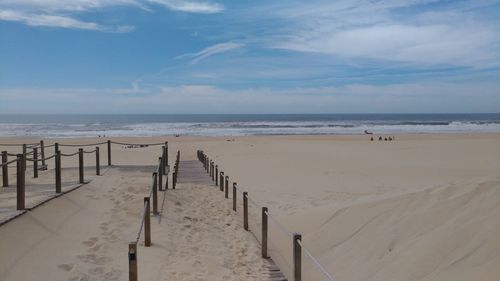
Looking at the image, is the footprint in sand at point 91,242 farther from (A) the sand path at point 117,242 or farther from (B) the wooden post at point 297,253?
(B) the wooden post at point 297,253

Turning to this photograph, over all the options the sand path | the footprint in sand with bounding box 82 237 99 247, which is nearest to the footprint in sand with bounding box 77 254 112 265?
the sand path

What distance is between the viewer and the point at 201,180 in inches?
687

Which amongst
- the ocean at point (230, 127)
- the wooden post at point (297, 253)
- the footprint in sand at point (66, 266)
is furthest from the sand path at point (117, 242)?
the ocean at point (230, 127)

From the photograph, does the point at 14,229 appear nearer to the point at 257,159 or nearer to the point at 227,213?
the point at 227,213

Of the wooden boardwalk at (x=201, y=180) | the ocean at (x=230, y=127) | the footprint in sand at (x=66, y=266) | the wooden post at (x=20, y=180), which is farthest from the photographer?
the ocean at (x=230, y=127)

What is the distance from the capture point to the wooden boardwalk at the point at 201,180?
23.7 feet

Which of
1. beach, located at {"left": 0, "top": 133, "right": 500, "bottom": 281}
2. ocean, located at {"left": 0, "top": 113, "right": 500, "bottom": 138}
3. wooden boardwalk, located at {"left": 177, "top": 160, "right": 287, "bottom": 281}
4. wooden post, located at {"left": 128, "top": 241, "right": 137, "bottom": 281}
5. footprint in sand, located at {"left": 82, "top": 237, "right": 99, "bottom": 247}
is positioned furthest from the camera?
ocean, located at {"left": 0, "top": 113, "right": 500, "bottom": 138}

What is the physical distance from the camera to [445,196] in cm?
777

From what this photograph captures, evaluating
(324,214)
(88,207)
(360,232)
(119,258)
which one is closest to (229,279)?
(119,258)

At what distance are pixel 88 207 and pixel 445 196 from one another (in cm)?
728

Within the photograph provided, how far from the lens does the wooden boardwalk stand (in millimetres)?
7227

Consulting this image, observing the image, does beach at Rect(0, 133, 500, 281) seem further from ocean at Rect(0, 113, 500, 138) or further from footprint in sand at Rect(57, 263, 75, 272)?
ocean at Rect(0, 113, 500, 138)

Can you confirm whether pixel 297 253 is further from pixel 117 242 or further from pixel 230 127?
→ pixel 230 127

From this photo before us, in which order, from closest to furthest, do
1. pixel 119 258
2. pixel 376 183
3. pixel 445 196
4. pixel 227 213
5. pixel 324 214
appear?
pixel 119 258, pixel 445 196, pixel 324 214, pixel 227 213, pixel 376 183
